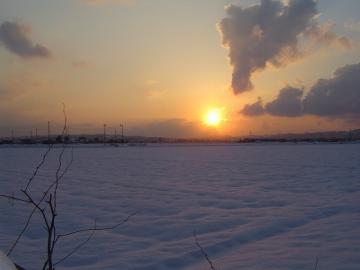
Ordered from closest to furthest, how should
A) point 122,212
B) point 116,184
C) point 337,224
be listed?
point 337,224 → point 122,212 → point 116,184

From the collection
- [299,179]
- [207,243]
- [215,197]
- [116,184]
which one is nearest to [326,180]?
[299,179]

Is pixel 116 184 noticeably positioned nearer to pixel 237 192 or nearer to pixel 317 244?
pixel 237 192

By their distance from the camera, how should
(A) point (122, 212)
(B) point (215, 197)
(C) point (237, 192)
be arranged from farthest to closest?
(C) point (237, 192) < (B) point (215, 197) < (A) point (122, 212)

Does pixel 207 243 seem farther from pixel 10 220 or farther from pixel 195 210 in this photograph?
pixel 10 220

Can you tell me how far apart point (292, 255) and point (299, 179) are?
351 inches

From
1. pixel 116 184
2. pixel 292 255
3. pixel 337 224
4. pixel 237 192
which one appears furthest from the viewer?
pixel 116 184

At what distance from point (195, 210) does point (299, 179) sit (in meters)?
6.48

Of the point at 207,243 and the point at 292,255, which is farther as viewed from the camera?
the point at 207,243

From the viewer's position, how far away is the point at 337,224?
6770 mm

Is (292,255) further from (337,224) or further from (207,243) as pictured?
(337,224)

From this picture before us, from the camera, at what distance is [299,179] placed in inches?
538

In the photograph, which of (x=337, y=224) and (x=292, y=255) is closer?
(x=292, y=255)

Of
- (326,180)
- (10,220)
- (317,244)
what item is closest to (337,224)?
(317,244)

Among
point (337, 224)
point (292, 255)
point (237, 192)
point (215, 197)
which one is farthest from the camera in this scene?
point (237, 192)
